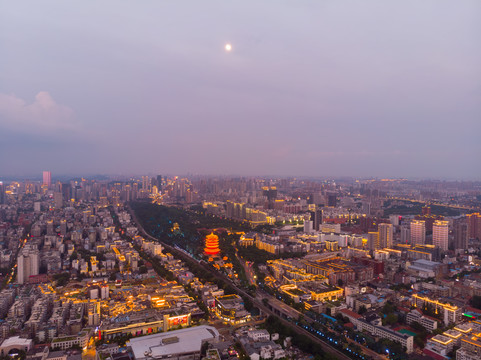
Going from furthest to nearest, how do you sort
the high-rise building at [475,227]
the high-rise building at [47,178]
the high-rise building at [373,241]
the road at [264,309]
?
the high-rise building at [47,178]
the high-rise building at [475,227]
the high-rise building at [373,241]
the road at [264,309]

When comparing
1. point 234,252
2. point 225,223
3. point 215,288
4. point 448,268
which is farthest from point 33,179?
point 448,268

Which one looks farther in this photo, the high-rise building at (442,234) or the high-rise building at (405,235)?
the high-rise building at (405,235)

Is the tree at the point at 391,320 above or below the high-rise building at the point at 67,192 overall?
below

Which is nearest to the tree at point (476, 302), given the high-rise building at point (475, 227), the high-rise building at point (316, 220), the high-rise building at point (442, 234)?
the high-rise building at point (442, 234)

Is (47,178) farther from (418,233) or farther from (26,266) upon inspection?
(418,233)

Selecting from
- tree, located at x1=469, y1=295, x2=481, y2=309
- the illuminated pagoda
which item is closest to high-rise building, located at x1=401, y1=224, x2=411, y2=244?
tree, located at x1=469, y1=295, x2=481, y2=309

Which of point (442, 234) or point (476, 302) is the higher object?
point (442, 234)

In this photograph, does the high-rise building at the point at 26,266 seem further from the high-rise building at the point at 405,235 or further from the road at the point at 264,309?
the high-rise building at the point at 405,235

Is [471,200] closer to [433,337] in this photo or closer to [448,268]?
[448,268]

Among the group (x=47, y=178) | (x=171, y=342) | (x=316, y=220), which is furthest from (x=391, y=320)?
(x=47, y=178)
